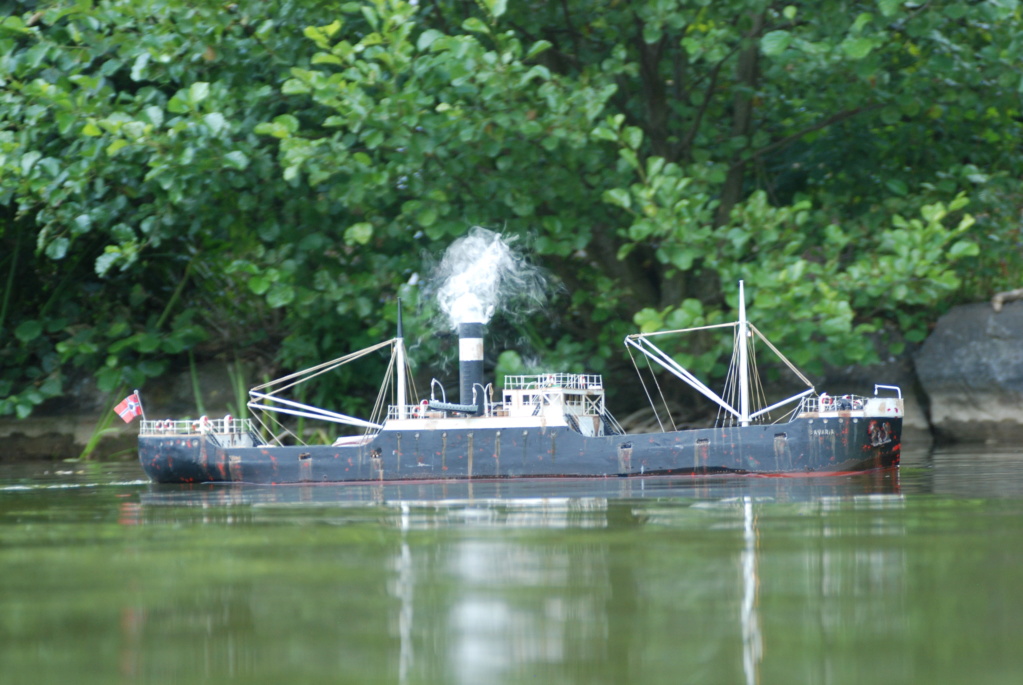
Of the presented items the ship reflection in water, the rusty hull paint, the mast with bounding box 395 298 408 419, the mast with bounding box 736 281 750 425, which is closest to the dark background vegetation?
the mast with bounding box 736 281 750 425

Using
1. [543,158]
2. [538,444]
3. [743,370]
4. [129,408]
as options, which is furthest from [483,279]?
[129,408]

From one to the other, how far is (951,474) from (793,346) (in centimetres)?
532

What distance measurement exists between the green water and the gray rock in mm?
11332

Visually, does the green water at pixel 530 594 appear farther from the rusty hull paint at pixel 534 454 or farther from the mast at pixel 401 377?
the mast at pixel 401 377

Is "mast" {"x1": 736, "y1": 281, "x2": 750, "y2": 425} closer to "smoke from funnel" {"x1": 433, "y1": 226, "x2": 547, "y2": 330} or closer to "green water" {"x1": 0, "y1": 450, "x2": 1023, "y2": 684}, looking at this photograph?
"smoke from funnel" {"x1": 433, "y1": 226, "x2": 547, "y2": 330}

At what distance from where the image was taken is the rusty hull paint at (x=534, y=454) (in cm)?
1719

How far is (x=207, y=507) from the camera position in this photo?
529 inches

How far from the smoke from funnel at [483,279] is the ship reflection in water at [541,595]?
8.21 meters

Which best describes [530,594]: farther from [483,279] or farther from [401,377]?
[483,279]

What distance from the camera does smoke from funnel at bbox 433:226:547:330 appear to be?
19766mm

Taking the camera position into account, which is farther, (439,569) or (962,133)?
(962,133)

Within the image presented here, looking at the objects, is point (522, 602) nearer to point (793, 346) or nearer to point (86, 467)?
point (793, 346)

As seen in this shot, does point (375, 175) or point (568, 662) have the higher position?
point (375, 175)

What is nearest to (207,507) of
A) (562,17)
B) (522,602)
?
(522,602)
